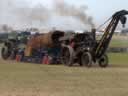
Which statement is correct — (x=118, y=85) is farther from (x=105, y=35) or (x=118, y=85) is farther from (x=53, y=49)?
(x=53, y=49)

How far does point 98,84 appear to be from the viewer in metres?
18.2

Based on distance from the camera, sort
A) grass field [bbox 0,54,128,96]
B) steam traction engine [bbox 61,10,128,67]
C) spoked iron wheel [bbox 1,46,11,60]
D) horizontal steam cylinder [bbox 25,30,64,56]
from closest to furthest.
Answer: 1. grass field [bbox 0,54,128,96]
2. steam traction engine [bbox 61,10,128,67]
3. horizontal steam cylinder [bbox 25,30,64,56]
4. spoked iron wheel [bbox 1,46,11,60]

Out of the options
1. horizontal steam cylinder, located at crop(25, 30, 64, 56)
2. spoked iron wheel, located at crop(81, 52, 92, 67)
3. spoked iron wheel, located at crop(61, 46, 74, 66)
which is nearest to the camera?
spoked iron wheel, located at crop(81, 52, 92, 67)

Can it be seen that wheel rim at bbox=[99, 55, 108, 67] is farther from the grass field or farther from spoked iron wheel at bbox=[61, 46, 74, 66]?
the grass field

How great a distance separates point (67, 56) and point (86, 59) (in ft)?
5.46

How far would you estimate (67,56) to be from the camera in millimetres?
30297

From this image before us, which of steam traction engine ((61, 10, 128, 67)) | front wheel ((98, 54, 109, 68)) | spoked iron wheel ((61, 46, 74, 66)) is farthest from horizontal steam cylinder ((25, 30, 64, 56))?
front wheel ((98, 54, 109, 68))

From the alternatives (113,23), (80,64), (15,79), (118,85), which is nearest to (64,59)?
(80,64)

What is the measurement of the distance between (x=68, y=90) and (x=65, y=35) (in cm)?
1644

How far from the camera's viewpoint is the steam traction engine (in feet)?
96.5

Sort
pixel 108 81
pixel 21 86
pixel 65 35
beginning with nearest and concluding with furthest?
pixel 21 86 → pixel 108 81 → pixel 65 35

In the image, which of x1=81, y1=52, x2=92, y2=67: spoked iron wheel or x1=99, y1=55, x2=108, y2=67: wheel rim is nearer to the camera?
x1=81, y1=52, x2=92, y2=67: spoked iron wheel

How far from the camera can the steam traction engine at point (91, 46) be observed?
96.5 feet

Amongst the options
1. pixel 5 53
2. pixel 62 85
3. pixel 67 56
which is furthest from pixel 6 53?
pixel 62 85
